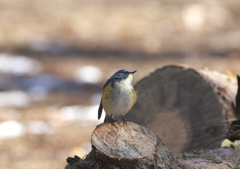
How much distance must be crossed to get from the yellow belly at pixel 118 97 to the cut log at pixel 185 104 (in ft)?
4.75

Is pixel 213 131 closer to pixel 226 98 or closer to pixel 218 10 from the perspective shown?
pixel 226 98

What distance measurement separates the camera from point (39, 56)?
34.4 feet

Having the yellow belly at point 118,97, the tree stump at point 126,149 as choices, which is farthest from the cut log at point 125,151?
the yellow belly at point 118,97

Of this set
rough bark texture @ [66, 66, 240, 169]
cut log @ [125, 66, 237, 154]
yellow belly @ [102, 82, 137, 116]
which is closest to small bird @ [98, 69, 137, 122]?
yellow belly @ [102, 82, 137, 116]

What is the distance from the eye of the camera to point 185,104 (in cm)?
550

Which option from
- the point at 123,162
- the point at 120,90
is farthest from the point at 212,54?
the point at 123,162

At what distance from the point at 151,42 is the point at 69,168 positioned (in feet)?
26.2

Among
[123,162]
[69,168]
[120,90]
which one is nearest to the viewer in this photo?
[123,162]

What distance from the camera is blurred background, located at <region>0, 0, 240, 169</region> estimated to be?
7.61 meters

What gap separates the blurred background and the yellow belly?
9.00 feet

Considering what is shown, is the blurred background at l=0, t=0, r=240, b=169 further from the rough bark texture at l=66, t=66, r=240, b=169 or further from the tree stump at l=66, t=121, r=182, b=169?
the tree stump at l=66, t=121, r=182, b=169

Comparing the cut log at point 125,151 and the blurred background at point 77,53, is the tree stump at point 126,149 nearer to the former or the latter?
the cut log at point 125,151

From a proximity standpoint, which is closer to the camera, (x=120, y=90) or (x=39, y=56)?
(x=120, y=90)

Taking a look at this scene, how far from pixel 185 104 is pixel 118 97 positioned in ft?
5.15
